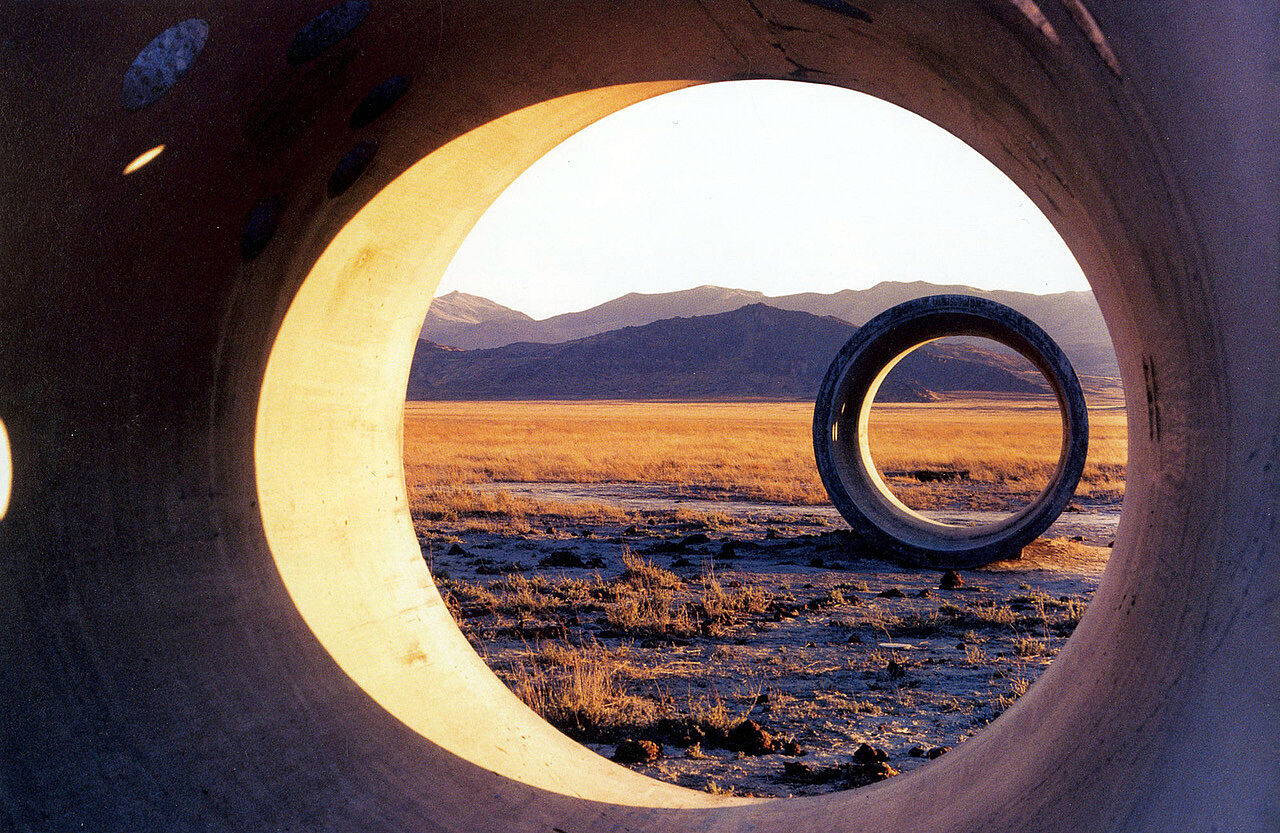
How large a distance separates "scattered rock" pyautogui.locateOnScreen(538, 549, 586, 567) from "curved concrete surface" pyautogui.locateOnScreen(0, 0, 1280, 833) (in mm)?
6441

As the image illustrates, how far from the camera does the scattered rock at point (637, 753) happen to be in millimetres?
4488

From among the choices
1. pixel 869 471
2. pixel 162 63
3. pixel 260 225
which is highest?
pixel 162 63

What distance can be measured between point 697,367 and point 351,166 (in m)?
113

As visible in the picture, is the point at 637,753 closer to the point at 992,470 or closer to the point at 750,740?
the point at 750,740

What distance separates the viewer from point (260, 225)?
2619mm

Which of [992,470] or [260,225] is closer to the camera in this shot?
[260,225]

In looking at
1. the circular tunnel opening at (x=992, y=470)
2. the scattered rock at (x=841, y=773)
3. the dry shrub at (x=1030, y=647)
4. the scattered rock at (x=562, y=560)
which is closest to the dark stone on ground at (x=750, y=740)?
the scattered rock at (x=841, y=773)

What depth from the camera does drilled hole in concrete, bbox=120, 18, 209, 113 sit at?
7.38 ft

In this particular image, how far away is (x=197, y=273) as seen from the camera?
2.56 m

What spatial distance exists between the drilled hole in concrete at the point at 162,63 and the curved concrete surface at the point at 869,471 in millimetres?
7306

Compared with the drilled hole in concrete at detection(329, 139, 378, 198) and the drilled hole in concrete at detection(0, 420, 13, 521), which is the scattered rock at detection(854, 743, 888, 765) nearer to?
the drilled hole in concrete at detection(329, 139, 378, 198)

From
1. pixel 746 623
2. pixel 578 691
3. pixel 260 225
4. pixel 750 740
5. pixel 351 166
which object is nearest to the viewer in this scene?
pixel 260 225

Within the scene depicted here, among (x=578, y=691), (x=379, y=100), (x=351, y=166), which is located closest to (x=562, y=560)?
(x=578, y=691)

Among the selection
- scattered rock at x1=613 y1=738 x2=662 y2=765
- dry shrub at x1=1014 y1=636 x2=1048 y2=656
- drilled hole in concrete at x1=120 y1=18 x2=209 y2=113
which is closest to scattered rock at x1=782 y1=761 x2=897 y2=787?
scattered rock at x1=613 y1=738 x2=662 y2=765
